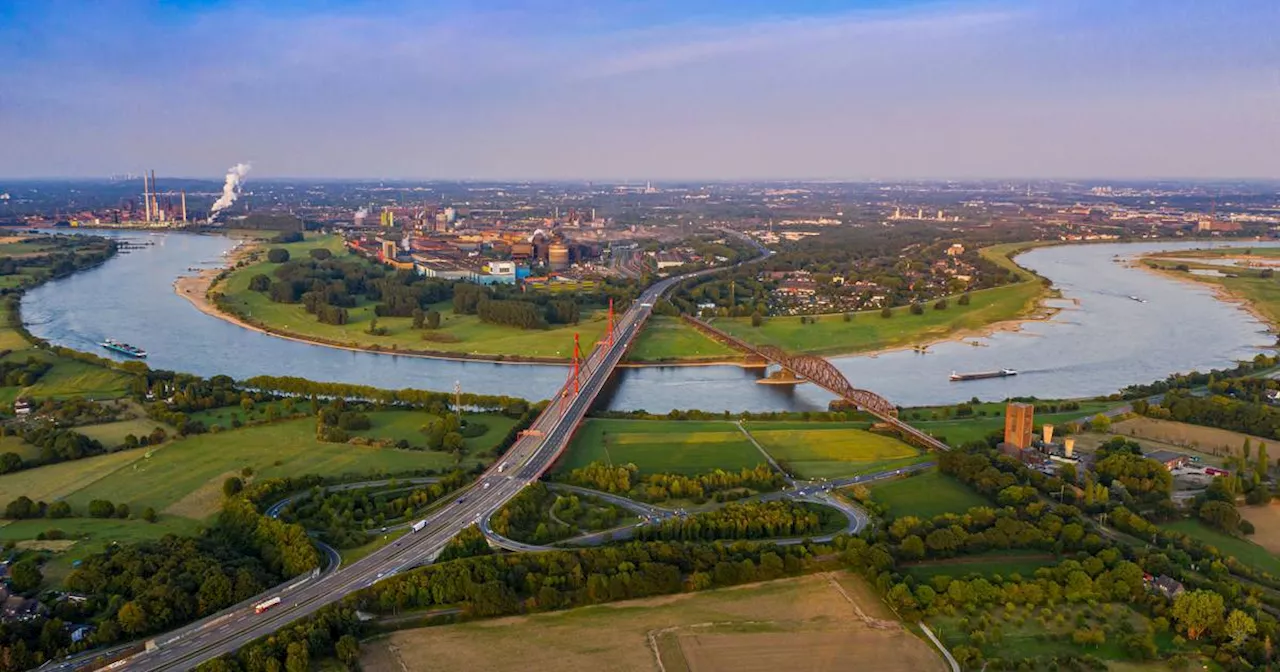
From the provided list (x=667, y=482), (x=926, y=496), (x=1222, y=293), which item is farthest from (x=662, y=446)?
(x=1222, y=293)

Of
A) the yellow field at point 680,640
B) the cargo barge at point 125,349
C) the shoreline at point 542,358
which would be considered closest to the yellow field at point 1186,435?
the shoreline at point 542,358

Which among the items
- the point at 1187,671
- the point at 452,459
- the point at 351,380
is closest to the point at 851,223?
the point at 351,380

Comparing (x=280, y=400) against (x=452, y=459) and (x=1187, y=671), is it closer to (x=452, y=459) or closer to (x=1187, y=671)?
(x=452, y=459)

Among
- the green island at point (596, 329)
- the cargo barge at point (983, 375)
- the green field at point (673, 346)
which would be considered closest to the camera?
the cargo barge at point (983, 375)

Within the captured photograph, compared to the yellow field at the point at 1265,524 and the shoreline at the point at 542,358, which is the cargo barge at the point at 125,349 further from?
the yellow field at the point at 1265,524

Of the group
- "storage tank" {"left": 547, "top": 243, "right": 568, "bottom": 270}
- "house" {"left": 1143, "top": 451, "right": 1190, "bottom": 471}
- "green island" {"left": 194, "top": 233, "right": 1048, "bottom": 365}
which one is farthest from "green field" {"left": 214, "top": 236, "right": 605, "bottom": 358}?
"house" {"left": 1143, "top": 451, "right": 1190, "bottom": 471}

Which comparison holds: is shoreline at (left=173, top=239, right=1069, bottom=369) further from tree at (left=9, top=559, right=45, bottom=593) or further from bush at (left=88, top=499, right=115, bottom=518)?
tree at (left=9, top=559, right=45, bottom=593)

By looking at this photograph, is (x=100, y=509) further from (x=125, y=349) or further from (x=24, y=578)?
(x=125, y=349)
